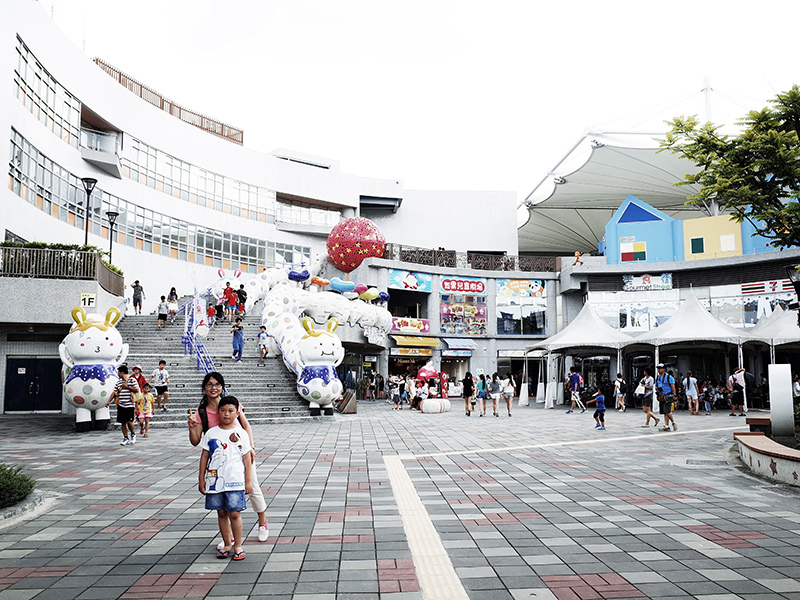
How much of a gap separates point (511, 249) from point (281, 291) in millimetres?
23974

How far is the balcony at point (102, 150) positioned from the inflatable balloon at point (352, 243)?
1022cm

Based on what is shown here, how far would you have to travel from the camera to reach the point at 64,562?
4734 millimetres

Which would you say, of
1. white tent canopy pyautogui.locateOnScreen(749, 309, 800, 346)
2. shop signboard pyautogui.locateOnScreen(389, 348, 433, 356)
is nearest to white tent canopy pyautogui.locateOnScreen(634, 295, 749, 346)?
white tent canopy pyautogui.locateOnScreen(749, 309, 800, 346)

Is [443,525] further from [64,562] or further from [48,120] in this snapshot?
[48,120]

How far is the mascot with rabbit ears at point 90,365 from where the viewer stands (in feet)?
44.8

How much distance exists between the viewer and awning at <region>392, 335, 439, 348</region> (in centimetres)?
3509

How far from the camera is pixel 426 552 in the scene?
499 centimetres

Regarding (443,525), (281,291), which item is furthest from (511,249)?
(443,525)

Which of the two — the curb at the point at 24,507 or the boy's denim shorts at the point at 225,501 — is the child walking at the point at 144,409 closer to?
the curb at the point at 24,507

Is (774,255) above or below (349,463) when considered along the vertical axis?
above

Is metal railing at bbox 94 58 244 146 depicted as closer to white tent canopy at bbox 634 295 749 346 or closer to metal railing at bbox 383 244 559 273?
metal railing at bbox 383 244 559 273

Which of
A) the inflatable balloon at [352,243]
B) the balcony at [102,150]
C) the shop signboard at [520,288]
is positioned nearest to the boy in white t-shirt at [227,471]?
the inflatable balloon at [352,243]

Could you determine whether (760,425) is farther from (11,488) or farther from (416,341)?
(416,341)

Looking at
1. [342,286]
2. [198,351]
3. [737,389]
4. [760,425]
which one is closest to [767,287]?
[737,389]
